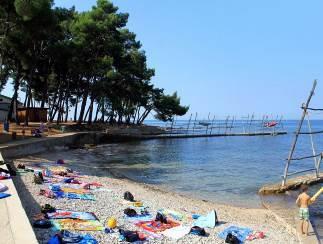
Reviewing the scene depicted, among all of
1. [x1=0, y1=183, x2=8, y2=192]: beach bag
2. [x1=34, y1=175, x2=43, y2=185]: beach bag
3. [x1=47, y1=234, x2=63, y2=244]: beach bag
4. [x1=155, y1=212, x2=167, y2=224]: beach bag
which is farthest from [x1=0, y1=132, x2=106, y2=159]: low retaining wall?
[x1=47, y1=234, x2=63, y2=244]: beach bag

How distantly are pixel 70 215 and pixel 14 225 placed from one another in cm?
277

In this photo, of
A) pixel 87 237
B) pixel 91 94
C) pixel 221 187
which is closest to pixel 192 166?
pixel 221 187

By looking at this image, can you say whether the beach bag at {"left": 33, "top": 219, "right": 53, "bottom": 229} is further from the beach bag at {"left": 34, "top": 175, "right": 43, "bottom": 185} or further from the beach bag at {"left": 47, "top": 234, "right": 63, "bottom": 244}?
the beach bag at {"left": 34, "top": 175, "right": 43, "bottom": 185}

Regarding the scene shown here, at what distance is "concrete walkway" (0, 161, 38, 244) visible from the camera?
6.86 meters

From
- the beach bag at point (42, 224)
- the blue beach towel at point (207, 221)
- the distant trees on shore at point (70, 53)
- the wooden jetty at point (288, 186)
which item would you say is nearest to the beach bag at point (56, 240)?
the beach bag at point (42, 224)

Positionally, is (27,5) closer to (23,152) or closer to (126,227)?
(23,152)

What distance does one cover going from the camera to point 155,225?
34.7 ft

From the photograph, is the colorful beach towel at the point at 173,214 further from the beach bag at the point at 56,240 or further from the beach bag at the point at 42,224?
the beach bag at the point at 56,240

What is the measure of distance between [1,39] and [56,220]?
24.6m

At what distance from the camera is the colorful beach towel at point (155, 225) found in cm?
1021

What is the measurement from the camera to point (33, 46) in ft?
119

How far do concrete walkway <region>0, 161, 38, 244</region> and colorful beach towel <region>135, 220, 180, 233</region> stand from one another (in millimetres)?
2893

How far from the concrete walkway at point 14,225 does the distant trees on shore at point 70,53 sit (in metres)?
20.2

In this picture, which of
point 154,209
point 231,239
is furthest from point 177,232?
point 154,209
